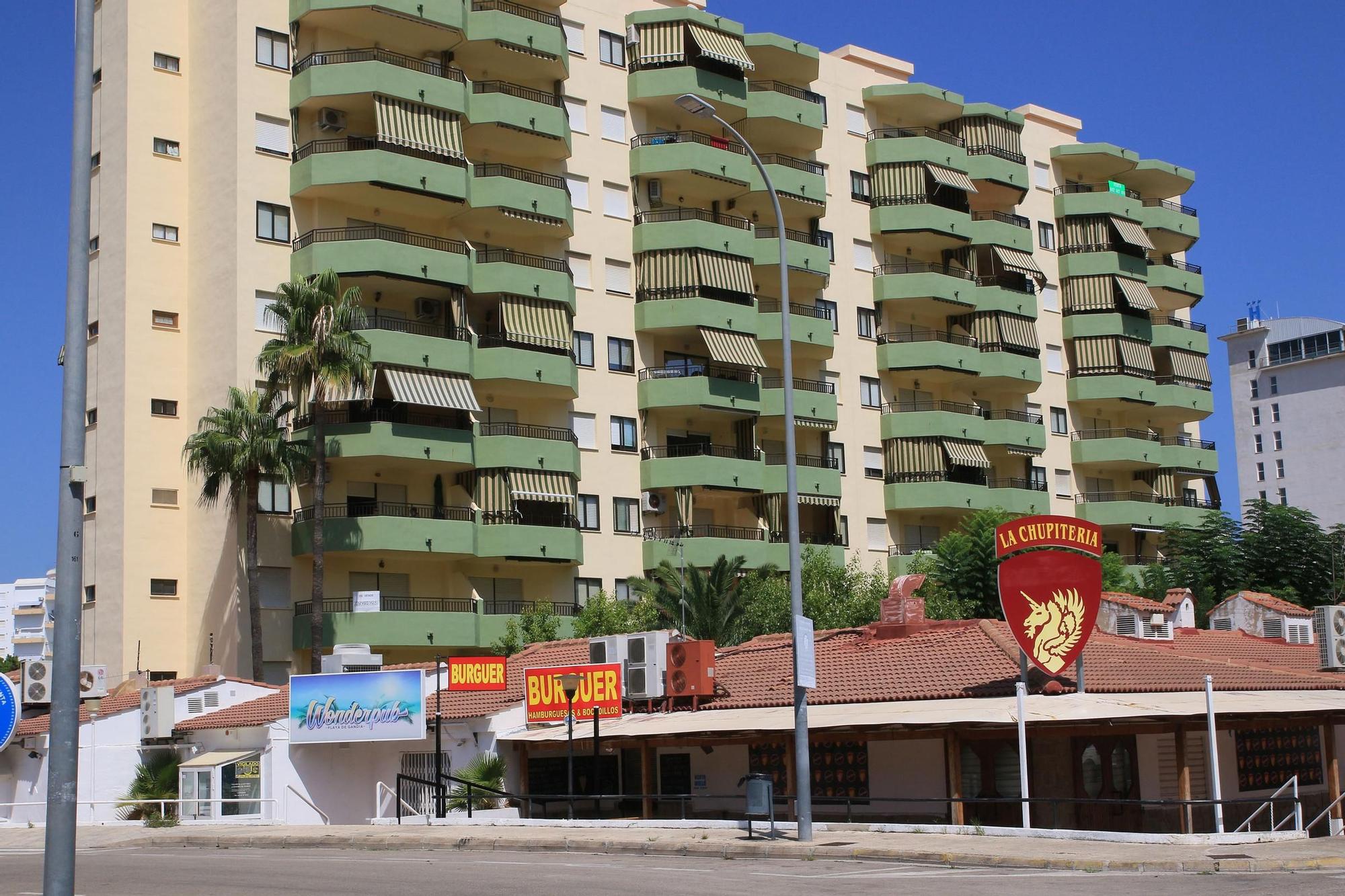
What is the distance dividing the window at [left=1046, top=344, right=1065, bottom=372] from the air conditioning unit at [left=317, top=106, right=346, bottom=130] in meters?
42.6

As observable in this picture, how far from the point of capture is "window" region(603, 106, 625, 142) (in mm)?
70875

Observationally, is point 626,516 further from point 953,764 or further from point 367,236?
point 953,764

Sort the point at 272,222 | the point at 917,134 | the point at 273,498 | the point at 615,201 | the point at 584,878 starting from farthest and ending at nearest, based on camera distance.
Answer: the point at 917,134 → the point at 615,201 → the point at 272,222 → the point at 273,498 → the point at 584,878

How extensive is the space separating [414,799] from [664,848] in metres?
15.7

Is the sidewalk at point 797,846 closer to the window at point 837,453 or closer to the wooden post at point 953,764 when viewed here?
the wooden post at point 953,764

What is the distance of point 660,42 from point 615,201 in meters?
7.95

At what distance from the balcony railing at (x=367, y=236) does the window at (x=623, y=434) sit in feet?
34.8

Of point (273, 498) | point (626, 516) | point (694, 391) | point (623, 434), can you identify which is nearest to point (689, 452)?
point (694, 391)

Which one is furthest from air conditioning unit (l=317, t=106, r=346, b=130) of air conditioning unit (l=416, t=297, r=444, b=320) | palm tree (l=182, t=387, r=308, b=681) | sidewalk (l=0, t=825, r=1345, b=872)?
sidewalk (l=0, t=825, r=1345, b=872)

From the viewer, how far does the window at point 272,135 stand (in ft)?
199

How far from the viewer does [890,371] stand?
78.7 metres

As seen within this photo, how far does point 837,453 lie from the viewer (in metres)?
75.6

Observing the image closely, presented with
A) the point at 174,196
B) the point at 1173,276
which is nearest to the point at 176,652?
the point at 174,196

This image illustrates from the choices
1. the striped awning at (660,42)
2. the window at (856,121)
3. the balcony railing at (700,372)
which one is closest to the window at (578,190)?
the striped awning at (660,42)
